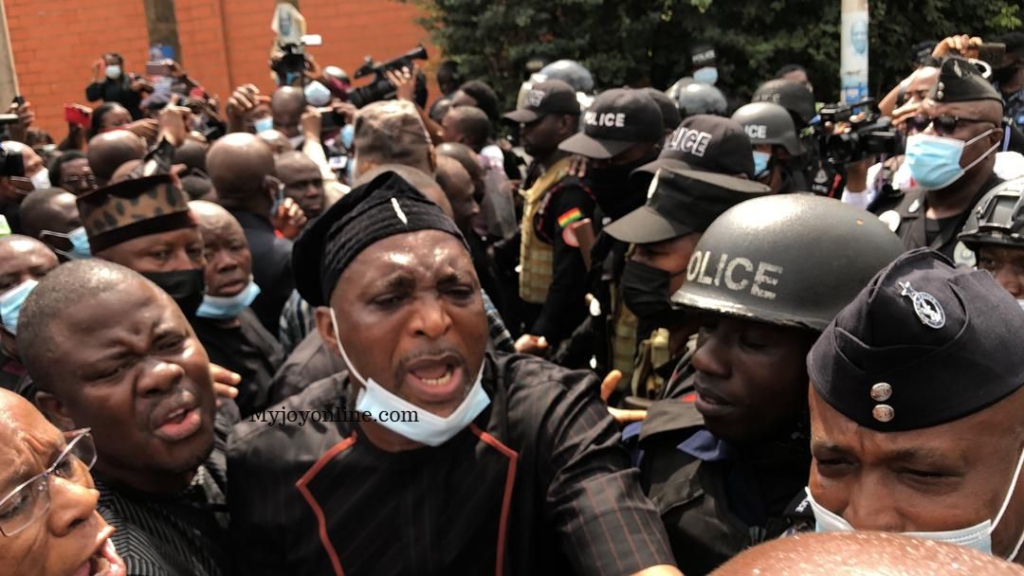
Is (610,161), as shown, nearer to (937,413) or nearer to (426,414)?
(426,414)

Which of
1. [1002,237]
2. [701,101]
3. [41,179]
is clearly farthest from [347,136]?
[1002,237]

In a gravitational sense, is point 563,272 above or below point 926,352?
below

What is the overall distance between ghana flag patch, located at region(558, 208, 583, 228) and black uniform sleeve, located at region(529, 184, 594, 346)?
0.03ft

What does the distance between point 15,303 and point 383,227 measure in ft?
5.61

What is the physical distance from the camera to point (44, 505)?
1564 millimetres

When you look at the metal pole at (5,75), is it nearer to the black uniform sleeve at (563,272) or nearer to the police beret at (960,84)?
the black uniform sleeve at (563,272)

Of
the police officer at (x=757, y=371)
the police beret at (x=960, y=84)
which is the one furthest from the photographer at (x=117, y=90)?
the police officer at (x=757, y=371)

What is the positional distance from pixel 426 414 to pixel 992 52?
617cm

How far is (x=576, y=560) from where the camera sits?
198 centimetres

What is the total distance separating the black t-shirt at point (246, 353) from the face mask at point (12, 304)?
658 millimetres

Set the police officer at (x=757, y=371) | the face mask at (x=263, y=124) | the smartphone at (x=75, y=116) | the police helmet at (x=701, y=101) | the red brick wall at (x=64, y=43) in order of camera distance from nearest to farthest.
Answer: the police officer at (x=757, y=371) < the police helmet at (x=701, y=101) < the face mask at (x=263, y=124) < the smartphone at (x=75, y=116) < the red brick wall at (x=64, y=43)

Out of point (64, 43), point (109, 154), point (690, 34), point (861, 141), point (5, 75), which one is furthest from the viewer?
point (64, 43)

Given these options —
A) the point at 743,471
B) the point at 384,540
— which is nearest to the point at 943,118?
the point at 743,471

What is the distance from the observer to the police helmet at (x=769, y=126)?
17.9ft
